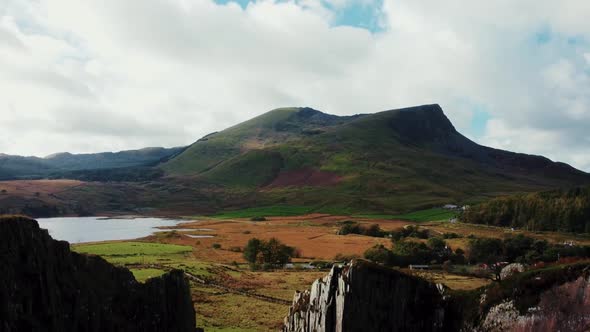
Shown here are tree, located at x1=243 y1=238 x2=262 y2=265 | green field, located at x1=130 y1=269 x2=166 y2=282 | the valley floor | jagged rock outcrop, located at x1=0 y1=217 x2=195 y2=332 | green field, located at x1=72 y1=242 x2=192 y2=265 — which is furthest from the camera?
tree, located at x1=243 y1=238 x2=262 y2=265

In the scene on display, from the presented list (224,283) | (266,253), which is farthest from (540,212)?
(224,283)

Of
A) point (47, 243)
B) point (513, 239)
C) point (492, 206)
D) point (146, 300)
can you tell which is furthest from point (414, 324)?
point (492, 206)

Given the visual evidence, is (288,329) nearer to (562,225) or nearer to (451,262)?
(451,262)

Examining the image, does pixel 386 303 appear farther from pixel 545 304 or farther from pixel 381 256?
pixel 381 256

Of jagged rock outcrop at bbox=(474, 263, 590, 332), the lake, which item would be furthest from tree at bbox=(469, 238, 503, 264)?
the lake

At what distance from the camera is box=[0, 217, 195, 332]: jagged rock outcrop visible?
2173 centimetres

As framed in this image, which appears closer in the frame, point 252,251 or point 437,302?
point 437,302

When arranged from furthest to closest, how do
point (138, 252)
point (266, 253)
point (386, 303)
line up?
point (266, 253), point (138, 252), point (386, 303)

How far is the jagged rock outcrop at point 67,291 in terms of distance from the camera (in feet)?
71.3

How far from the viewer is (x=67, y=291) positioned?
23500 millimetres

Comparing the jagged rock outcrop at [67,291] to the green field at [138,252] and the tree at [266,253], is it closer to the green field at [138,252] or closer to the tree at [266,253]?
the green field at [138,252]

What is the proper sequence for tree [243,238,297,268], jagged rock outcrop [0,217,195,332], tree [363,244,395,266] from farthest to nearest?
tree [243,238,297,268]
tree [363,244,395,266]
jagged rock outcrop [0,217,195,332]

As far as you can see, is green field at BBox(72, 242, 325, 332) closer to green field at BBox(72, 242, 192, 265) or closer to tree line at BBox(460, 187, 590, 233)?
green field at BBox(72, 242, 192, 265)

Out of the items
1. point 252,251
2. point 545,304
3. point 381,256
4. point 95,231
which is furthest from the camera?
point 95,231
